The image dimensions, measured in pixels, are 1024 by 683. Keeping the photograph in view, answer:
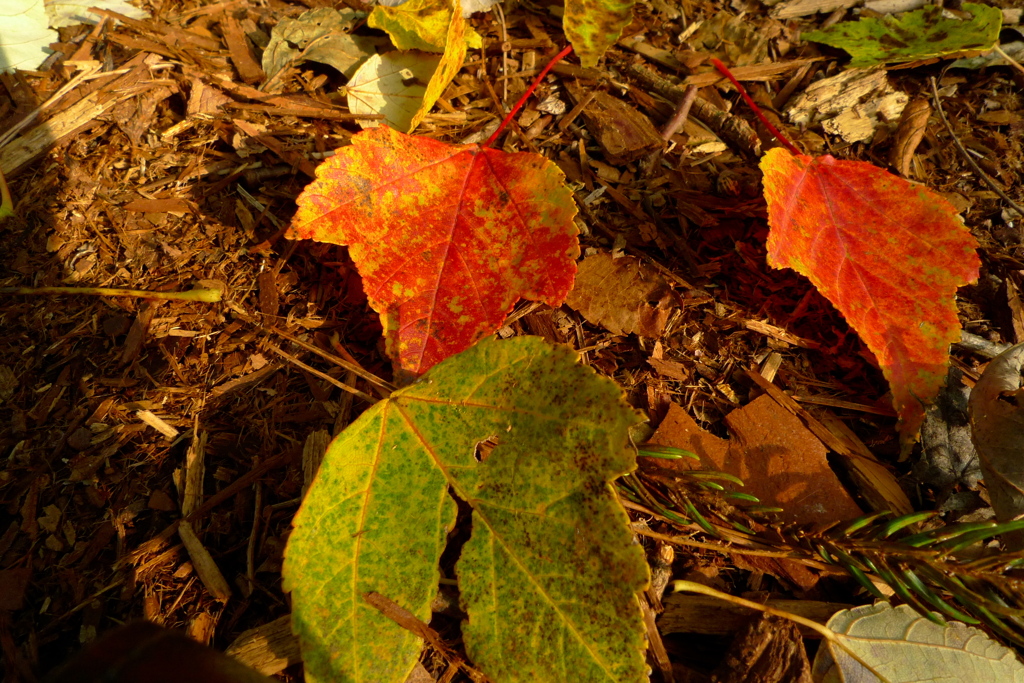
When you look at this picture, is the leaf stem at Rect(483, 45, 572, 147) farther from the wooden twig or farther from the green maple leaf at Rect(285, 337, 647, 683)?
the green maple leaf at Rect(285, 337, 647, 683)

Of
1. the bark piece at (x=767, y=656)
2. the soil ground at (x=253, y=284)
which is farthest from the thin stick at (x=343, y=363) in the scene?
the bark piece at (x=767, y=656)

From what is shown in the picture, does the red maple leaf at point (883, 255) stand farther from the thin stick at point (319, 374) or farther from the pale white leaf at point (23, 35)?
the pale white leaf at point (23, 35)

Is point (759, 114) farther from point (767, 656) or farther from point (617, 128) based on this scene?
point (767, 656)

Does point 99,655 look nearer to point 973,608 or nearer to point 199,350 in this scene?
point 199,350

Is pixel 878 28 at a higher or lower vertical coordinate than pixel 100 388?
higher

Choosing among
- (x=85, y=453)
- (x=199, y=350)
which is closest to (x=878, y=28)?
(x=199, y=350)
